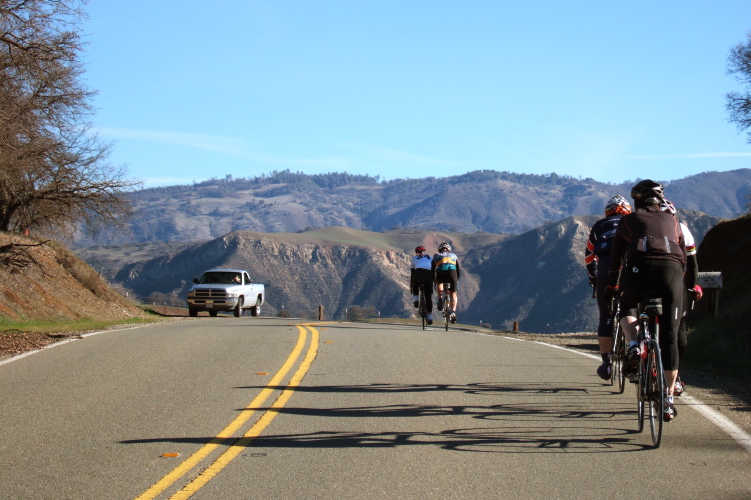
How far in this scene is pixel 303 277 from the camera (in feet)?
550

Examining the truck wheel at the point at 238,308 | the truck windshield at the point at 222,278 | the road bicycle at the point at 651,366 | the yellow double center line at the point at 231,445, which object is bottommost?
the yellow double center line at the point at 231,445

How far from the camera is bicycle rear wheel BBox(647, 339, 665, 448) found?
668 cm

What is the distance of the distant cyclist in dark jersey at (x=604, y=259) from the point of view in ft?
30.6

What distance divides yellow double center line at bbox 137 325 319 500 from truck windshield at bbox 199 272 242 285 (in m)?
19.5

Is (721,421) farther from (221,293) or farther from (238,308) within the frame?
(238,308)

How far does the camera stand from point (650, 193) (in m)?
7.33

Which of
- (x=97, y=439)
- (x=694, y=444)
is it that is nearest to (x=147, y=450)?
(x=97, y=439)

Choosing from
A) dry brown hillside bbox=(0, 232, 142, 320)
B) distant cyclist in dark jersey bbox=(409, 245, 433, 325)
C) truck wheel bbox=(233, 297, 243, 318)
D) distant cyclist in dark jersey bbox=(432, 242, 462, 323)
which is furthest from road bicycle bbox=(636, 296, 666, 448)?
truck wheel bbox=(233, 297, 243, 318)

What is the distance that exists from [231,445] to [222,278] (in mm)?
24201

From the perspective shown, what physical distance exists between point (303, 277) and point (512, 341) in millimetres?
152425

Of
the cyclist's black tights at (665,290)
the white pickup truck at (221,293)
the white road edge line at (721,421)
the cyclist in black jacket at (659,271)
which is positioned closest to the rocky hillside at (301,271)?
the white pickup truck at (221,293)

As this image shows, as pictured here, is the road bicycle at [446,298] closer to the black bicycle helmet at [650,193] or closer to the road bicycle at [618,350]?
the road bicycle at [618,350]

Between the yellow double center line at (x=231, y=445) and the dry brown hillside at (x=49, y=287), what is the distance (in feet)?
53.9

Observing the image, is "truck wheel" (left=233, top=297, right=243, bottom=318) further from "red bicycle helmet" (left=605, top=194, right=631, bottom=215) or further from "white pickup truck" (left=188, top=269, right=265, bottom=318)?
"red bicycle helmet" (left=605, top=194, right=631, bottom=215)
